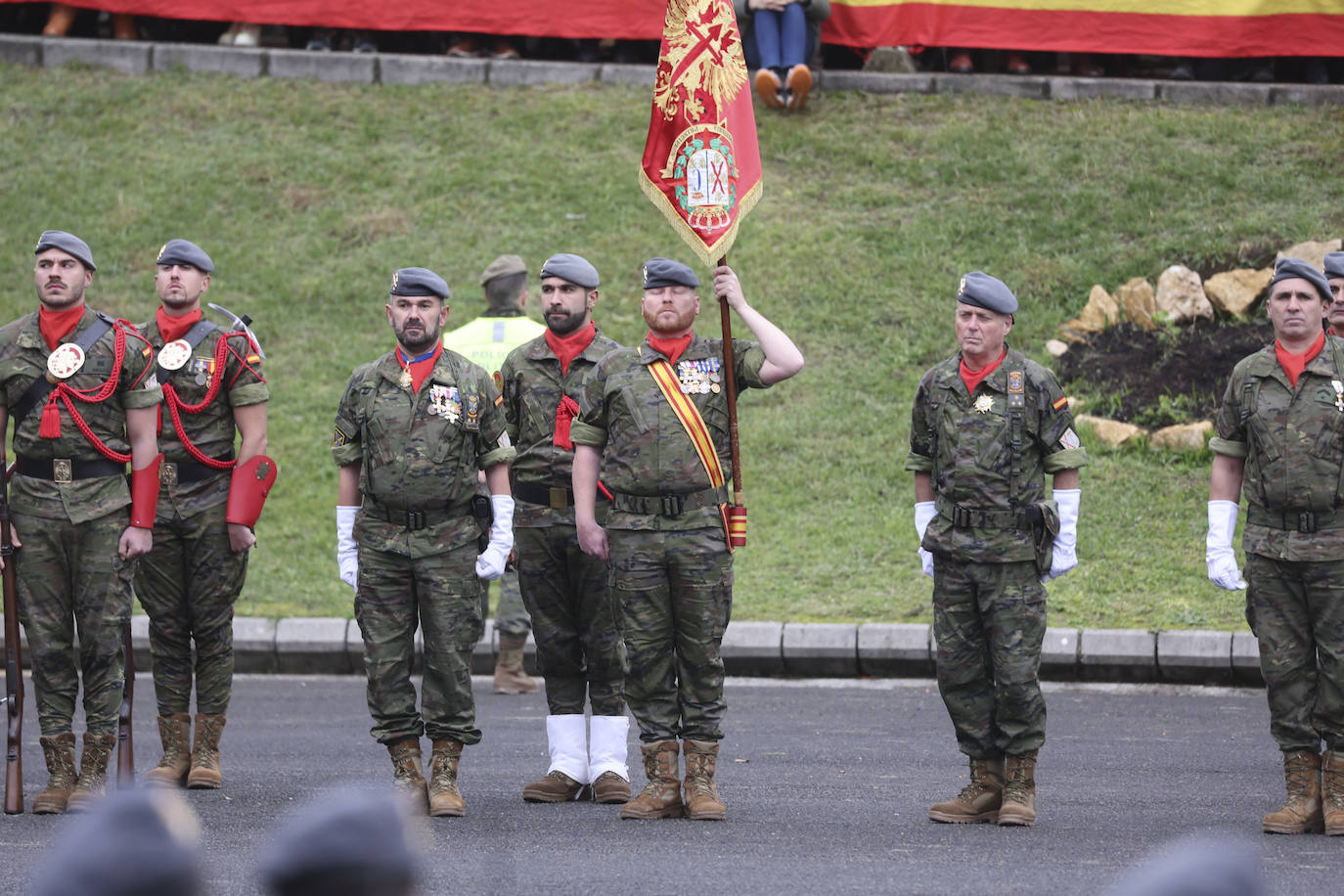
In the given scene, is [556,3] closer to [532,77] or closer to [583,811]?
[532,77]

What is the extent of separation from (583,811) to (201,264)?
3082mm

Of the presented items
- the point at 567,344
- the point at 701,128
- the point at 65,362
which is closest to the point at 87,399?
the point at 65,362

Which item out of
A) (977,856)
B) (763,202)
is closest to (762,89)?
(763,202)

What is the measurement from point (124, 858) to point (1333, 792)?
585cm

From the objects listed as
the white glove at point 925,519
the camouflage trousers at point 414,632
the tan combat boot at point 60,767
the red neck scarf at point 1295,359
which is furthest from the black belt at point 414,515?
the red neck scarf at point 1295,359

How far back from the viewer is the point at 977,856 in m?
6.21

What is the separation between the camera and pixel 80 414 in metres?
7.13

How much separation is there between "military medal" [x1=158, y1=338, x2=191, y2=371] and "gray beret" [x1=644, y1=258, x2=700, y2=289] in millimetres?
2193

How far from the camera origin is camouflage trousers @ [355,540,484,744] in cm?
708

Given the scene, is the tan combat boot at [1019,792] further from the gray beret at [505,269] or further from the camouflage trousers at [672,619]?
the gray beret at [505,269]

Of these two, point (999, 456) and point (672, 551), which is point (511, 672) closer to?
point (672, 551)

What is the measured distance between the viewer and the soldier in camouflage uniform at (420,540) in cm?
710

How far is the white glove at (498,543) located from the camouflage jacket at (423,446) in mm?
115

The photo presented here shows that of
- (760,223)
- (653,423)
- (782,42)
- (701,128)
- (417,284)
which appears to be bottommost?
(653,423)
